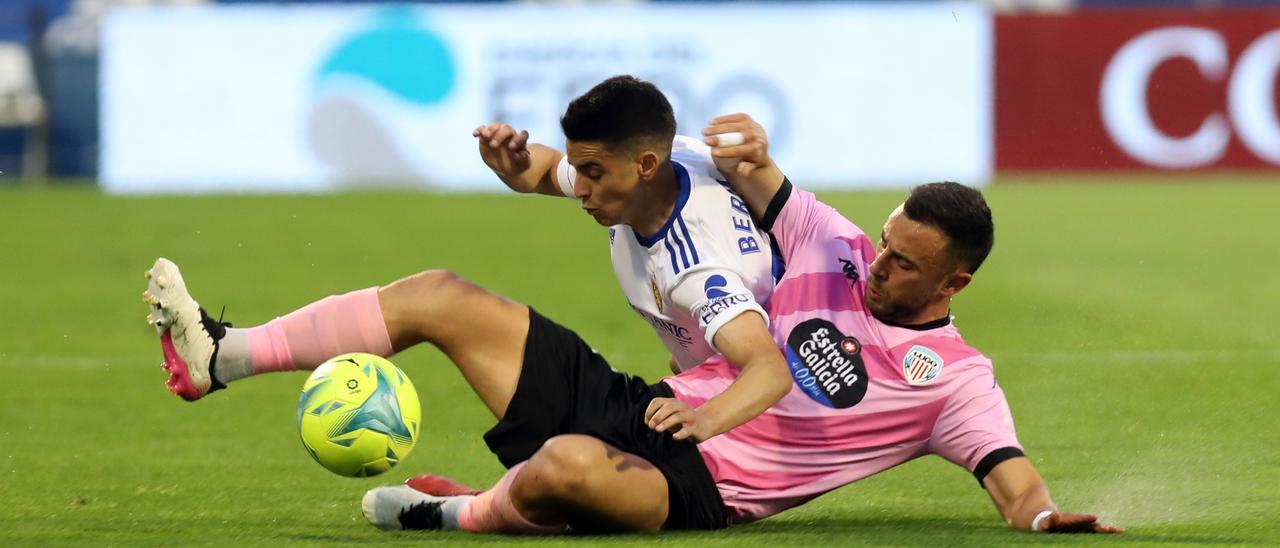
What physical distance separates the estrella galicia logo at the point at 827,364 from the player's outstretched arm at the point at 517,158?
1020mm

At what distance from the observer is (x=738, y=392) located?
16.1 feet

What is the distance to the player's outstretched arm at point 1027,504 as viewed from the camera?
5043 mm

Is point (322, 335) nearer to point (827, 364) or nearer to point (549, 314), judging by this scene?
point (827, 364)

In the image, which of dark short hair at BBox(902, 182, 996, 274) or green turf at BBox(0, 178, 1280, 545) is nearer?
dark short hair at BBox(902, 182, 996, 274)

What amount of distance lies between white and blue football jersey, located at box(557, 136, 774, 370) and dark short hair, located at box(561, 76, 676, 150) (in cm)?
19

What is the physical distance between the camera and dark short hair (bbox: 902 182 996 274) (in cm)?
540

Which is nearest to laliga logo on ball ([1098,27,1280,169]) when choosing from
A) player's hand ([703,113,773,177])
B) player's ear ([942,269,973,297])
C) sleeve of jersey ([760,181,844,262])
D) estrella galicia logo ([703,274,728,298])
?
sleeve of jersey ([760,181,844,262])

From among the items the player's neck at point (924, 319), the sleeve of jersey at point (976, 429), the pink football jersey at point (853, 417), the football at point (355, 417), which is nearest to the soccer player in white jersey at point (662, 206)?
the pink football jersey at point (853, 417)

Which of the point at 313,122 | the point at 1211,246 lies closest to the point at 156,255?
the point at 313,122

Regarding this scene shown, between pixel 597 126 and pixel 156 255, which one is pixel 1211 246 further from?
pixel 597 126

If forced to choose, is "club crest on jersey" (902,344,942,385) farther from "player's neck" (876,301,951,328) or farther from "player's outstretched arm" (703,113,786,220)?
"player's outstretched arm" (703,113,786,220)

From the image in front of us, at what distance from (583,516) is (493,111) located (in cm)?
1385

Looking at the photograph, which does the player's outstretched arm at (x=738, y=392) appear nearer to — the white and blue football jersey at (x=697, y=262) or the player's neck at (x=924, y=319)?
the white and blue football jersey at (x=697, y=262)

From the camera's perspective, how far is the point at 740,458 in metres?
5.33
